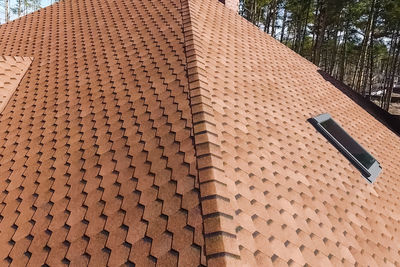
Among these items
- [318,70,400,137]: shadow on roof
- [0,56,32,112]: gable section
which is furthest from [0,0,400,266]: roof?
[318,70,400,137]: shadow on roof

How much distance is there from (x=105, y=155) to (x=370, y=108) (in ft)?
37.1

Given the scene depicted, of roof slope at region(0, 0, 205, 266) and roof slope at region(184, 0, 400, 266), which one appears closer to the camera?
roof slope at region(0, 0, 205, 266)

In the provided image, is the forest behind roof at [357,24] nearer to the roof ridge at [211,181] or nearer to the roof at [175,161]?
the roof at [175,161]

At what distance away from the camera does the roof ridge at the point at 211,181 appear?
9.43 ft

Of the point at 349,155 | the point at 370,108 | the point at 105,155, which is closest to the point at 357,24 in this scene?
the point at 370,108

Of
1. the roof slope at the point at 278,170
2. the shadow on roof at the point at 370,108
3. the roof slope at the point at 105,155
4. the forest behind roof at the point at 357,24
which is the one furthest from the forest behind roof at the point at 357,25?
the roof slope at the point at 105,155

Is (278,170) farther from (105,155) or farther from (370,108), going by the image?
(370,108)

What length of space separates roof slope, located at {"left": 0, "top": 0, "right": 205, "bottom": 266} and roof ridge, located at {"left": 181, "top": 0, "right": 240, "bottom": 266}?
122 mm

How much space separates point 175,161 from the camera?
3.90m

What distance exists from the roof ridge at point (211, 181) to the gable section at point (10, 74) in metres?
4.30

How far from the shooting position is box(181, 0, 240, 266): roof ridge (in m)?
2.87

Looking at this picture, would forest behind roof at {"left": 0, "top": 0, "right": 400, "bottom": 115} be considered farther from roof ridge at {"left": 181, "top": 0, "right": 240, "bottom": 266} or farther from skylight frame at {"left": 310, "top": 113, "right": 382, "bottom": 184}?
roof ridge at {"left": 181, "top": 0, "right": 240, "bottom": 266}

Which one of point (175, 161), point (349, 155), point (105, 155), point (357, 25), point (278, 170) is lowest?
point (357, 25)

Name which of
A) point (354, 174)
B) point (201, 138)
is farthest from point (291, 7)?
point (201, 138)
